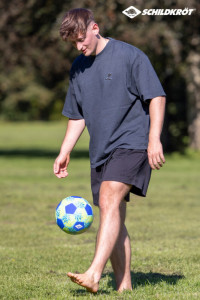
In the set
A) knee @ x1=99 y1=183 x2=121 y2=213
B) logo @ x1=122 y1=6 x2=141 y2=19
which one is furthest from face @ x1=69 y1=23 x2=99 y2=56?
logo @ x1=122 y1=6 x2=141 y2=19

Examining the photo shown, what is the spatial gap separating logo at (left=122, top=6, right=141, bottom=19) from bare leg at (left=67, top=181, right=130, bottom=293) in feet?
55.1

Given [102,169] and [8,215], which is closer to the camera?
[102,169]

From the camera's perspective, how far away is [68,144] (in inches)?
208

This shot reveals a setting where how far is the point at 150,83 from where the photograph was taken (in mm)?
4754

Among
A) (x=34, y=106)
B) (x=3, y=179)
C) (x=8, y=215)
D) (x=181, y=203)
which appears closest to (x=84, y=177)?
(x=3, y=179)

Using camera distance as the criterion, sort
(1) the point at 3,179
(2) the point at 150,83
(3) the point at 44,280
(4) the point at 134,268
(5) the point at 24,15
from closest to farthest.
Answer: (2) the point at 150,83
(3) the point at 44,280
(4) the point at 134,268
(1) the point at 3,179
(5) the point at 24,15

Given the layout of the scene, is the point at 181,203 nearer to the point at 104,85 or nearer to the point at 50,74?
the point at 104,85

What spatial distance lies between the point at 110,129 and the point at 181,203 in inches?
305

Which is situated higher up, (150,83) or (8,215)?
(150,83)

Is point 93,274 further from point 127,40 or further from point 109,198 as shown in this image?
point 127,40

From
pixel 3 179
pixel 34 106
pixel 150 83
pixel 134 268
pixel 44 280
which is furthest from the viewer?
pixel 34 106

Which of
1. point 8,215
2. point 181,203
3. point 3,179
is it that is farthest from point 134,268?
point 3,179

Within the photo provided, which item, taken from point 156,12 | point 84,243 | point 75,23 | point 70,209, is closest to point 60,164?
point 70,209

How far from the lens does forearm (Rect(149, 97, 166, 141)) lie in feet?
15.4
